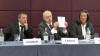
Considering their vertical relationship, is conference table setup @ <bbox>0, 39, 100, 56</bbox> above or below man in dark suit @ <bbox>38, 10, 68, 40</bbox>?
below

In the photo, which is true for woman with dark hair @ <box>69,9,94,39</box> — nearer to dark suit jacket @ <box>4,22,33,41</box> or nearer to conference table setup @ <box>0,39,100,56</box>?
dark suit jacket @ <box>4,22,33,41</box>

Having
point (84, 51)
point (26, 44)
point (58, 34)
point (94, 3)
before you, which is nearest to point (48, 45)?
point (26, 44)

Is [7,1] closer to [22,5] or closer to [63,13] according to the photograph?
[22,5]

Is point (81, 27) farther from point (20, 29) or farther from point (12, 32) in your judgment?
point (12, 32)

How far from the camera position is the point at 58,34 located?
323cm

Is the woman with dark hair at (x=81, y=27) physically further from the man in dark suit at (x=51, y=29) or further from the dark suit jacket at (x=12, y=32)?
the dark suit jacket at (x=12, y=32)

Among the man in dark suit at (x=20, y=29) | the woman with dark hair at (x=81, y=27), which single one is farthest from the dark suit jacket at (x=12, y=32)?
the woman with dark hair at (x=81, y=27)

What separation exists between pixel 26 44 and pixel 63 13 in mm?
2198

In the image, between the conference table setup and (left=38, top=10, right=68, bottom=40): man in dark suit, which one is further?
(left=38, top=10, right=68, bottom=40): man in dark suit

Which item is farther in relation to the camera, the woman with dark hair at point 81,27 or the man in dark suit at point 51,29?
the woman with dark hair at point 81,27

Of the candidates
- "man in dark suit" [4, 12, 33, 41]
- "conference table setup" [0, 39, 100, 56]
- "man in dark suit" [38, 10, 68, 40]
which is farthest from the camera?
"man in dark suit" [4, 12, 33, 41]

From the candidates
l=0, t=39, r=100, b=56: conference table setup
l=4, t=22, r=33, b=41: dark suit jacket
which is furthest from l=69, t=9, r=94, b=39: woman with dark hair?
l=0, t=39, r=100, b=56: conference table setup

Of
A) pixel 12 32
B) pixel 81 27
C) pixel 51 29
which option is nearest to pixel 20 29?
pixel 12 32

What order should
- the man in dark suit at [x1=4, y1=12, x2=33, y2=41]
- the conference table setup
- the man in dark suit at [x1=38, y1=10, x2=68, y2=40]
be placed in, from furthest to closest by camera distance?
the man in dark suit at [x1=4, y1=12, x2=33, y2=41]
the man in dark suit at [x1=38, y1=10, x2=68, y2=40]
the conference table setup
